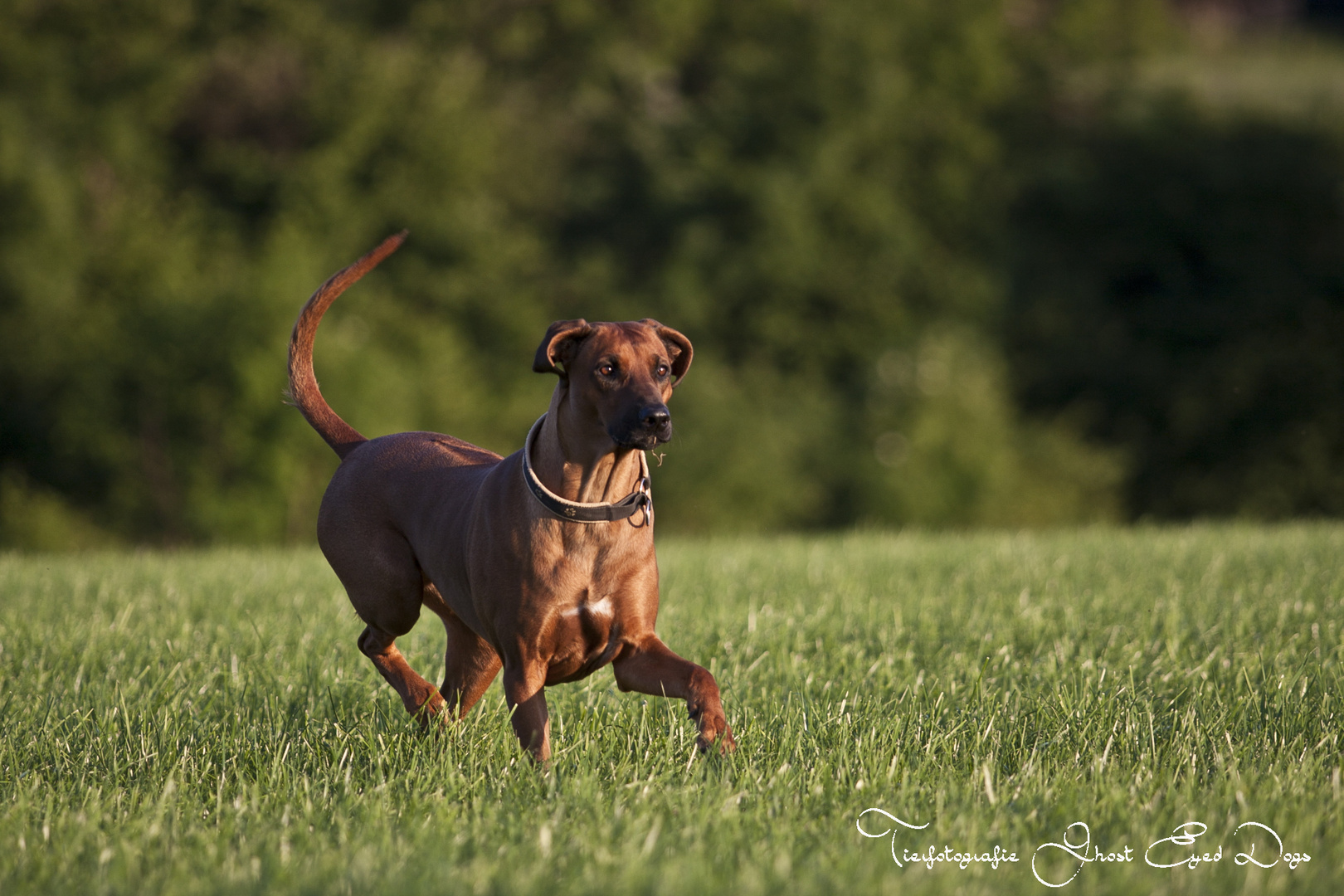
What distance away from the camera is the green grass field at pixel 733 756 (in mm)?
2881

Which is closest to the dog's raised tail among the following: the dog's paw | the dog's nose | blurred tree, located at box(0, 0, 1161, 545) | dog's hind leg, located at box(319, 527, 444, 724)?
dog's hind leg, located at box(319, 527, 444, 724)

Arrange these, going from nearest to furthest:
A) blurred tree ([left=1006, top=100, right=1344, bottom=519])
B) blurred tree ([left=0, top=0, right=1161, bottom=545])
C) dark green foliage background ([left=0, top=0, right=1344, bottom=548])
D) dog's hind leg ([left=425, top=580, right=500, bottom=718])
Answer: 1. dog's hind leg ([left=425, top=580, right=500, bottom=718])
2. blurred tree ([left=0, top=0, right=1161, bottom=545])
3. dark green foliage background ([left=0, top=0, right=1344, bottom=548])
4. blurred tree ([left=1006, top=100, right=1344, bottom=519])

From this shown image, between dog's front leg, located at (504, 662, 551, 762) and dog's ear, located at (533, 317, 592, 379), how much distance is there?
35.8 inches

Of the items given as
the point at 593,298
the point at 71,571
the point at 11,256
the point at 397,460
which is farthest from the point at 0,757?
the point at 593,298

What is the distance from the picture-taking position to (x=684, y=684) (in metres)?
3.85

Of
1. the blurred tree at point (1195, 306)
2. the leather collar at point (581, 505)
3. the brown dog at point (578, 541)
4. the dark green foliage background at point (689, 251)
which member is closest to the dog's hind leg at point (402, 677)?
the brown dog at point (578, 541)

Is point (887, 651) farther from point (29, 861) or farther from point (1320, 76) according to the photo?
point (1320, 76)

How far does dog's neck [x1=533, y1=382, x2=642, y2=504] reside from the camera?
3.90 m

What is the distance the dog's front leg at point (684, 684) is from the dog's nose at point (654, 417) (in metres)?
0.70

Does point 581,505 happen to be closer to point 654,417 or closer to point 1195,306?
point 654,417

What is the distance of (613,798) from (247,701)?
1.91 m

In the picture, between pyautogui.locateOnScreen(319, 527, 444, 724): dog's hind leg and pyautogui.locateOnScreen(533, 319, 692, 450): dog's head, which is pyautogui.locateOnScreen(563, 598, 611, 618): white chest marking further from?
pyautogui.locateOnScreen(319, 527, 444, 724): dog's hind leg

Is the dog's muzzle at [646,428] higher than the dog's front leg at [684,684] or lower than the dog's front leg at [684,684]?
higher

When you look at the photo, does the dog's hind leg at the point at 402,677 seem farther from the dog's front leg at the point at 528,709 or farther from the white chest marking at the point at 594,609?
the white chest marking at the point at 594,609
